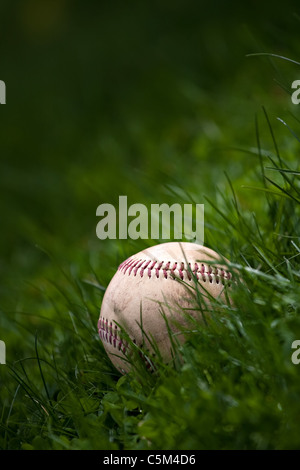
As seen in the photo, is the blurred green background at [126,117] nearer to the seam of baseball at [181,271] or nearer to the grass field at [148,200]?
the grass field at [148,200]

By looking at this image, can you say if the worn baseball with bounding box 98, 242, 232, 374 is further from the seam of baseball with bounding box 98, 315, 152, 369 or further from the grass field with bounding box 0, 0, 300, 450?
the grass field with bounding box 0, 0, 300, 450

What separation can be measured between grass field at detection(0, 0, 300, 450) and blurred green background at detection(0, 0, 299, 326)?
28mm

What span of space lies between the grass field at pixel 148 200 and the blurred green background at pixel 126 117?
28 millimetres

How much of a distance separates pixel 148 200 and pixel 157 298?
6.33 feet

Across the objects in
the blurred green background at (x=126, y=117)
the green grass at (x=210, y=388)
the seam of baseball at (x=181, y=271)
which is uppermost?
the blurred green background at (x=126, y=117)

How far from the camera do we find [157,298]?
6.91 ft

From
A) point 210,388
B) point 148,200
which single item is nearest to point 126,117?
point 148,200

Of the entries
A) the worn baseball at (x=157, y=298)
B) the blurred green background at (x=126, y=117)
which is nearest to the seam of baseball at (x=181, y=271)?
the worn baseball at (x=157, y=298)

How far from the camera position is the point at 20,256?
523cm

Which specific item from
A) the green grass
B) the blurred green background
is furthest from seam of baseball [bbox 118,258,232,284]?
the blurred green background

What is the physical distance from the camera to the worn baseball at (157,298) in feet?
6.70
